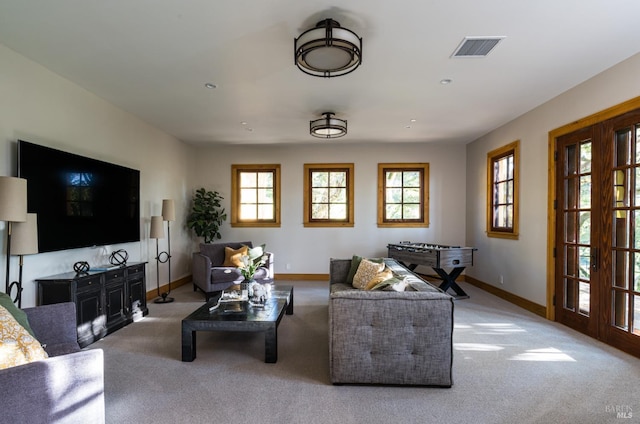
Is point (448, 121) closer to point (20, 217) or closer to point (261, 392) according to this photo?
point (261, 392)

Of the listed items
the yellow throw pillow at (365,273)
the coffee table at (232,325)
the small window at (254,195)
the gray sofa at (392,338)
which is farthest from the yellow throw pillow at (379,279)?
the small window at (254,195)

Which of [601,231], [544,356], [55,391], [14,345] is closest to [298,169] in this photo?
[601,231]

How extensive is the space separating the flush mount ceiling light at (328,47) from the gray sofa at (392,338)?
1.82 m

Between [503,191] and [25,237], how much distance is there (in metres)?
6.15

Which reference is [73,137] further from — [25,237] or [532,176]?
[532,176]

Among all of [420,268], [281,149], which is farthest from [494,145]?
[281,149]

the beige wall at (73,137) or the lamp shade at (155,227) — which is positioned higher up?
the beige wall at (73,137)

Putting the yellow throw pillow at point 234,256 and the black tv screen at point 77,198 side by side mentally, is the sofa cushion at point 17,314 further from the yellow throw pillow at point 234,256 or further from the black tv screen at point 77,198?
the yellow throw pillow at point 234,256

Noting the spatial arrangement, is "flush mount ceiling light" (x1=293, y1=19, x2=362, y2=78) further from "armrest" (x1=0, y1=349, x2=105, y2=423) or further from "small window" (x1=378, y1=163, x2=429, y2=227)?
"small window" (x1=378, y1=163, x2=429, y2=227)

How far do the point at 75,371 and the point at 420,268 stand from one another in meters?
6.02

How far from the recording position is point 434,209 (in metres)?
6.58

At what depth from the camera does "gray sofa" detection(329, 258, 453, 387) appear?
2404 millimetres

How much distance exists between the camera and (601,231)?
3.35 meters

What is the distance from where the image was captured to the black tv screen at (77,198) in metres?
3.06
